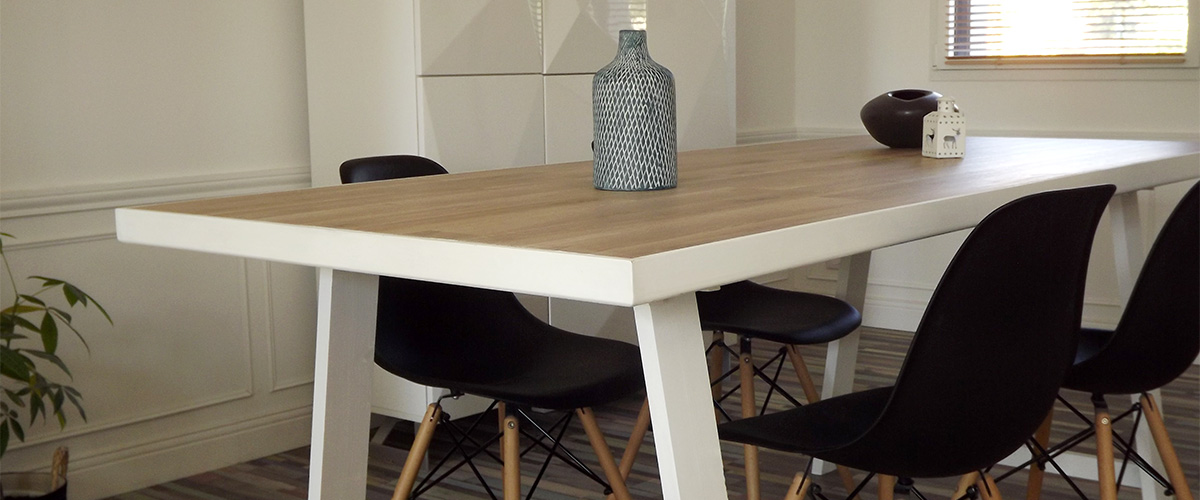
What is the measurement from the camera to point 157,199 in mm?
3174

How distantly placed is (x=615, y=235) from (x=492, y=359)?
0.99 metres

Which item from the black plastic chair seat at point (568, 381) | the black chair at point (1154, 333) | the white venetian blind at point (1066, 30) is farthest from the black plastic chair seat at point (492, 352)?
the white venetian blind at point (1066, 30)

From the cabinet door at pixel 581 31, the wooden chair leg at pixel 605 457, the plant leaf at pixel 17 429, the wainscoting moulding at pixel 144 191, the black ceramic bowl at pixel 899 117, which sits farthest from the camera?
the cabinet door at pixel 581 31

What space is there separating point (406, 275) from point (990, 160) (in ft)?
4.92

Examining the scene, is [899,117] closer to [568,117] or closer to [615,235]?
[568,117]

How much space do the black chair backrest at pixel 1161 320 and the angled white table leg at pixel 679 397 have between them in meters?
1.04

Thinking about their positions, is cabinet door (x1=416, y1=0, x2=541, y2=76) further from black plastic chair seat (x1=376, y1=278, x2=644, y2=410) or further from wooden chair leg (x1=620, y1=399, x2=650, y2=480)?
wooden chair leg (x1=620, y1=399, x2=650, y2=480)

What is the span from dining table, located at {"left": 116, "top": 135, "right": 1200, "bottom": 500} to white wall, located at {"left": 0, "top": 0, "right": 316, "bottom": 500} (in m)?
1.33

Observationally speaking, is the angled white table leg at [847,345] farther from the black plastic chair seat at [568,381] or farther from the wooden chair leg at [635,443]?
the black plastic chair seat at [568,381]

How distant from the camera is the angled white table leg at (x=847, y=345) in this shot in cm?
306

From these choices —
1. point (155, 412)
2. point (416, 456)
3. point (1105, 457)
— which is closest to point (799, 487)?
point (416, 456)

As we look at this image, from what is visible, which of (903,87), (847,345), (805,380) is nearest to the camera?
(805,380)

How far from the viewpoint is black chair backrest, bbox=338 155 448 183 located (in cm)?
232

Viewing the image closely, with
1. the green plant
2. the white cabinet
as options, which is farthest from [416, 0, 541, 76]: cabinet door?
the green plant
